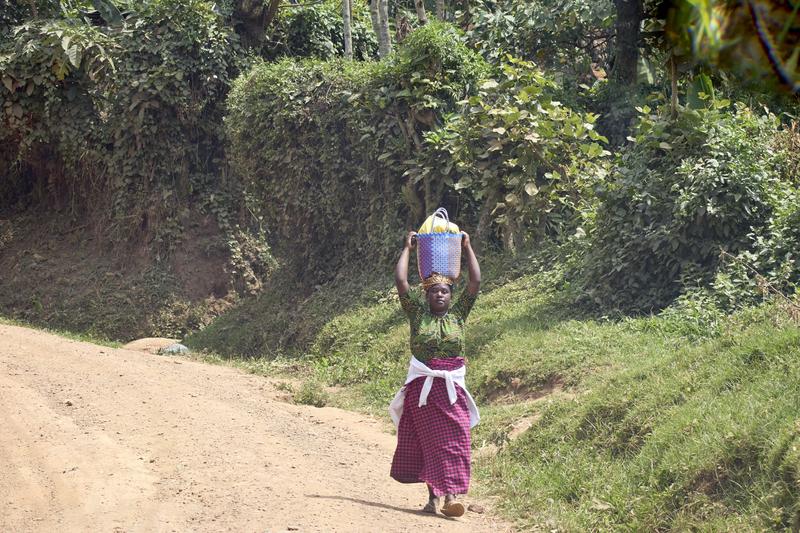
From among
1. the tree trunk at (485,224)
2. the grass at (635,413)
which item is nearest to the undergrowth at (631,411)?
the grass at (635,413)

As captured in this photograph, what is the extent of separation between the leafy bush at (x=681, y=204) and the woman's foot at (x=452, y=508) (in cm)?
452

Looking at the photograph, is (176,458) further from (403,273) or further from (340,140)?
(340,140)

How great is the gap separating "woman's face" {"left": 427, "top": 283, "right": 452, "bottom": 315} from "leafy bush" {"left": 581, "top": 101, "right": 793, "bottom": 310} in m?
3.98

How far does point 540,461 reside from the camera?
8.01m

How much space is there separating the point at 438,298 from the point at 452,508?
1375 mm

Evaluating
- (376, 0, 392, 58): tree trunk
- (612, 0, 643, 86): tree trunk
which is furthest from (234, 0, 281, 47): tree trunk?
(612, 0, 643, 86): tree trunk

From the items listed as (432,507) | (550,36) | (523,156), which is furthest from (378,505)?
(550,36)

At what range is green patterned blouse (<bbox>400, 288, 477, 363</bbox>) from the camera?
714 cm

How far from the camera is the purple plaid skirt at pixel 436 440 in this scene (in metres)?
6.95

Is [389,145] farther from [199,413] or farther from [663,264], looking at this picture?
[199,413]

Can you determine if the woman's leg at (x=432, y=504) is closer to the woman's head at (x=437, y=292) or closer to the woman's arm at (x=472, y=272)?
the woman's head at (x=437, y=292)

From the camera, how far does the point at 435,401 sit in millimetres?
7094

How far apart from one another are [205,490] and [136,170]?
11.8 m

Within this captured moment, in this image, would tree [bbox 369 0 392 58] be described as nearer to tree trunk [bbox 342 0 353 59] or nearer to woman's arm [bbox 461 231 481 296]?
tree trunk [bbox 342 0 353 59]
